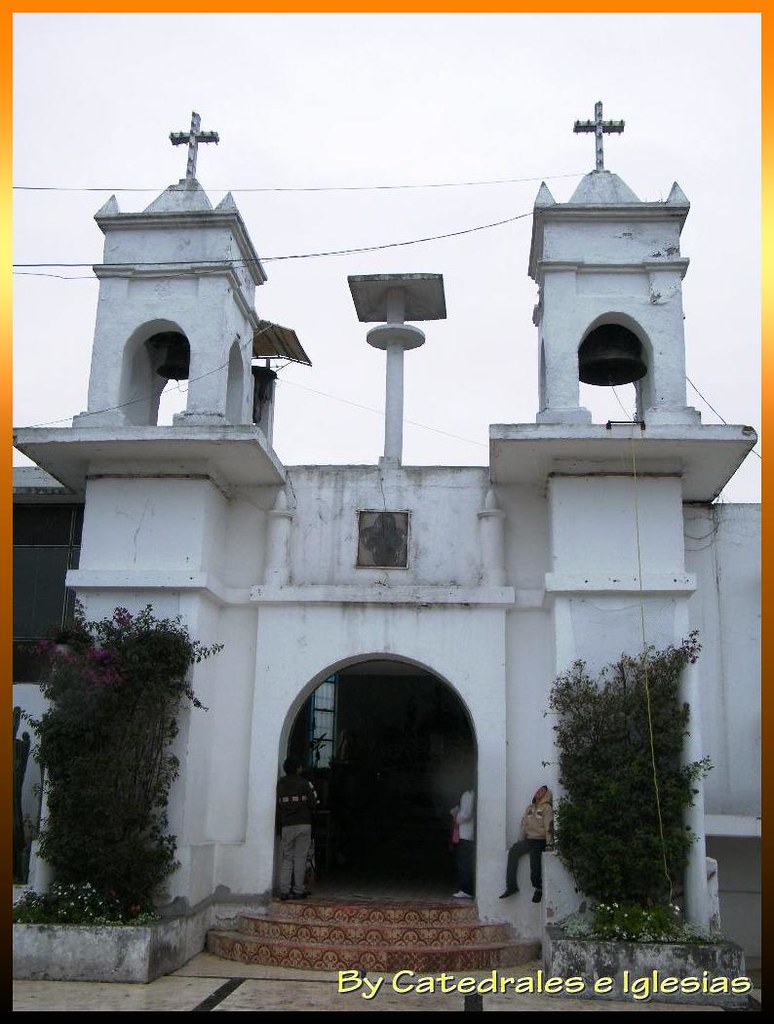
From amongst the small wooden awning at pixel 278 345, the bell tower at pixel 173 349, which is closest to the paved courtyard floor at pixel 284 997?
the bell tower at pixel 173 349

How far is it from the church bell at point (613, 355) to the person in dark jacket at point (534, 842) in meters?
4.56

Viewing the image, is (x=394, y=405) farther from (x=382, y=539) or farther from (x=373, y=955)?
(x=373, y=955)

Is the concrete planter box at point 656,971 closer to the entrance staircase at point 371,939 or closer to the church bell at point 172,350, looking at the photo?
the entrance staircase at point 371,939

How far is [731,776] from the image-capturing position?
1085 centimetres

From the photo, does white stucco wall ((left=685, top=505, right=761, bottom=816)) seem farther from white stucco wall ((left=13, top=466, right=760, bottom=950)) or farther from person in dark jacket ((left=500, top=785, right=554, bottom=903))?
person in dark jacket ((left=500, top=785, right=554, bottom=903))

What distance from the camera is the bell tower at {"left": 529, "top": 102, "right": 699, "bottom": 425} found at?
10.9 meters

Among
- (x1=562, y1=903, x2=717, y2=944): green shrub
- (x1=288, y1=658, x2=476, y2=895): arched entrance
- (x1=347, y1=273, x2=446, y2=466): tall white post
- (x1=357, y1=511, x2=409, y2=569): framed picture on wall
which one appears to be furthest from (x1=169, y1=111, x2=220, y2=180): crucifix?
(x1=562, y1=903, x2=717, y2=944): green shrub

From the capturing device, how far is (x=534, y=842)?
1009cm

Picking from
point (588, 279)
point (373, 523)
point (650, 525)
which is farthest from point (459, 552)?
point (588, 279)

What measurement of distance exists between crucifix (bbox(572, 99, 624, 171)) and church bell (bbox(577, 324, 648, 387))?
201 cm

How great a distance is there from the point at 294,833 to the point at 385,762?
7.95 metres

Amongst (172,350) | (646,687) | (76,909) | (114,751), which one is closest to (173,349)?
(172,350)

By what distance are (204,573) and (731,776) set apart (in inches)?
229

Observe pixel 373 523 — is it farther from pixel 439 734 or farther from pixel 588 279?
pixel 439 734
